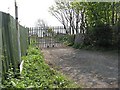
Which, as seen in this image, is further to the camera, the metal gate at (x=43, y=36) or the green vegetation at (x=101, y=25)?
the metal gate at (x=43, y=36)

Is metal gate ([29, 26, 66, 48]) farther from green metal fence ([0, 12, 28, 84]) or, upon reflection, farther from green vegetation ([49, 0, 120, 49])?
green metal fence ([0, 12, 28, 84])

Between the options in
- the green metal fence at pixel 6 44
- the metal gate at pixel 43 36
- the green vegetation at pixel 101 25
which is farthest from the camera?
the metal gate at pixel 43 36

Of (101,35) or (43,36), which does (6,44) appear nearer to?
(101,35)

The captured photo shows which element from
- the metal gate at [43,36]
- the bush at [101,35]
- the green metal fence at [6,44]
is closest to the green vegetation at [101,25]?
the bush at [101,35]

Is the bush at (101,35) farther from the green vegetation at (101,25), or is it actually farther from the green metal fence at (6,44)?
the green metal fence at (6,44)

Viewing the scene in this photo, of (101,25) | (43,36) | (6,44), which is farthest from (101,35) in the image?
(6,44)

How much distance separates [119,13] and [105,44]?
107 inches

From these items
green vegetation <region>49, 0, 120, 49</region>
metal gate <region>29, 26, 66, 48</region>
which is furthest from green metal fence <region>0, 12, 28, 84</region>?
metal gate <region>29, 26, 66, 48</region>

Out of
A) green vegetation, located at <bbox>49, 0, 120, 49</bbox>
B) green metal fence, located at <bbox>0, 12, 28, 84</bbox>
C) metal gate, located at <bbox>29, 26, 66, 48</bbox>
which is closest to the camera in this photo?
green metal fence, located at <bbox>0, 12, 28, 84</bbox>

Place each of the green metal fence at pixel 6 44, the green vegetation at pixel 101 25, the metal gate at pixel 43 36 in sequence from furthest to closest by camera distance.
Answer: the metal gate at pixel 43 36
the green vegetation at pixel 101 25
the green metal fence at pixel 6 44

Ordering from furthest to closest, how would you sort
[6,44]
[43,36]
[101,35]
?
[43,36] → [101,35] → [6,44]

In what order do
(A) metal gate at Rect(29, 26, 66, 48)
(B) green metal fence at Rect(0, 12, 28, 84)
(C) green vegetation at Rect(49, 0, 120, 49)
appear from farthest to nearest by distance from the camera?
(A) metal gate at Rect(29, 26, 66, 48) → (C) green vegetation at Rect(49, 0, 120, 49) → (B) green metal fence at Rect(0, 12, 28, 84)

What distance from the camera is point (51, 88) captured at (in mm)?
5574

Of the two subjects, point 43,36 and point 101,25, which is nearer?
point 101,25
